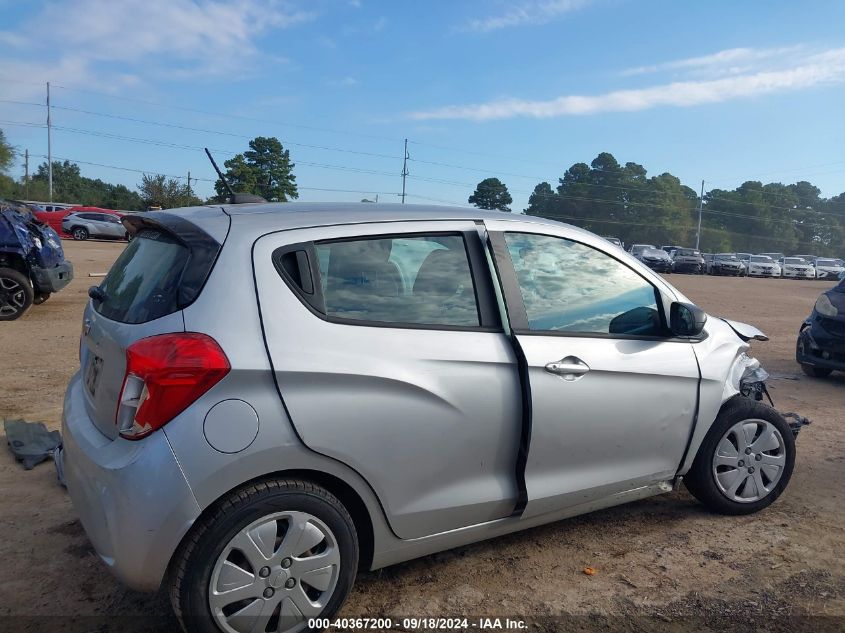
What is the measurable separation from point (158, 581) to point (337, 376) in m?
0.95

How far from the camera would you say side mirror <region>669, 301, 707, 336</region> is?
359 centimetres

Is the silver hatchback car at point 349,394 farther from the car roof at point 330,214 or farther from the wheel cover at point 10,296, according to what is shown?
the wheel cover at point 10,296

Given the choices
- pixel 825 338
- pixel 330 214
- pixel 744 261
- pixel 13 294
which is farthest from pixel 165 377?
pixel 744 261

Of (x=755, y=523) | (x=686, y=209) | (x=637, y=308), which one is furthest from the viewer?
(x=686, y=209)

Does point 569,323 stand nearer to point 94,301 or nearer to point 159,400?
point 159,400

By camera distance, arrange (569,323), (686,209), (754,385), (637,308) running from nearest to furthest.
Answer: (569,323)
(637,308)
(754,385)
(686,209)

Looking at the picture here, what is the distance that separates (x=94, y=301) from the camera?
10.5 feet

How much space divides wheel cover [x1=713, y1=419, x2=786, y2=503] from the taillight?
281 centimetres

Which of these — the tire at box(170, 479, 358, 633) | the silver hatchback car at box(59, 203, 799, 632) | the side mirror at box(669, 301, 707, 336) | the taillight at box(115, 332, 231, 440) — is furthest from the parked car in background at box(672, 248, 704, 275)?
the taillight at box(115, 332, 231, 440)

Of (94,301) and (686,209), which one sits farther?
(686,209)

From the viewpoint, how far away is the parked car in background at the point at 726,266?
4319cm

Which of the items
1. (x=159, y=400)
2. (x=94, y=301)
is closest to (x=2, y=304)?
(x=94, y=301)

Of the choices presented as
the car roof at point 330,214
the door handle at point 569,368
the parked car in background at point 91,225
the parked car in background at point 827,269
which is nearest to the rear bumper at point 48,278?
the car roof at point 330,214

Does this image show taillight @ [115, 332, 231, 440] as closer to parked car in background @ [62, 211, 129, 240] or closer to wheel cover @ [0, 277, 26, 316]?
wheel cover @ [0, 277, 26, 316]
